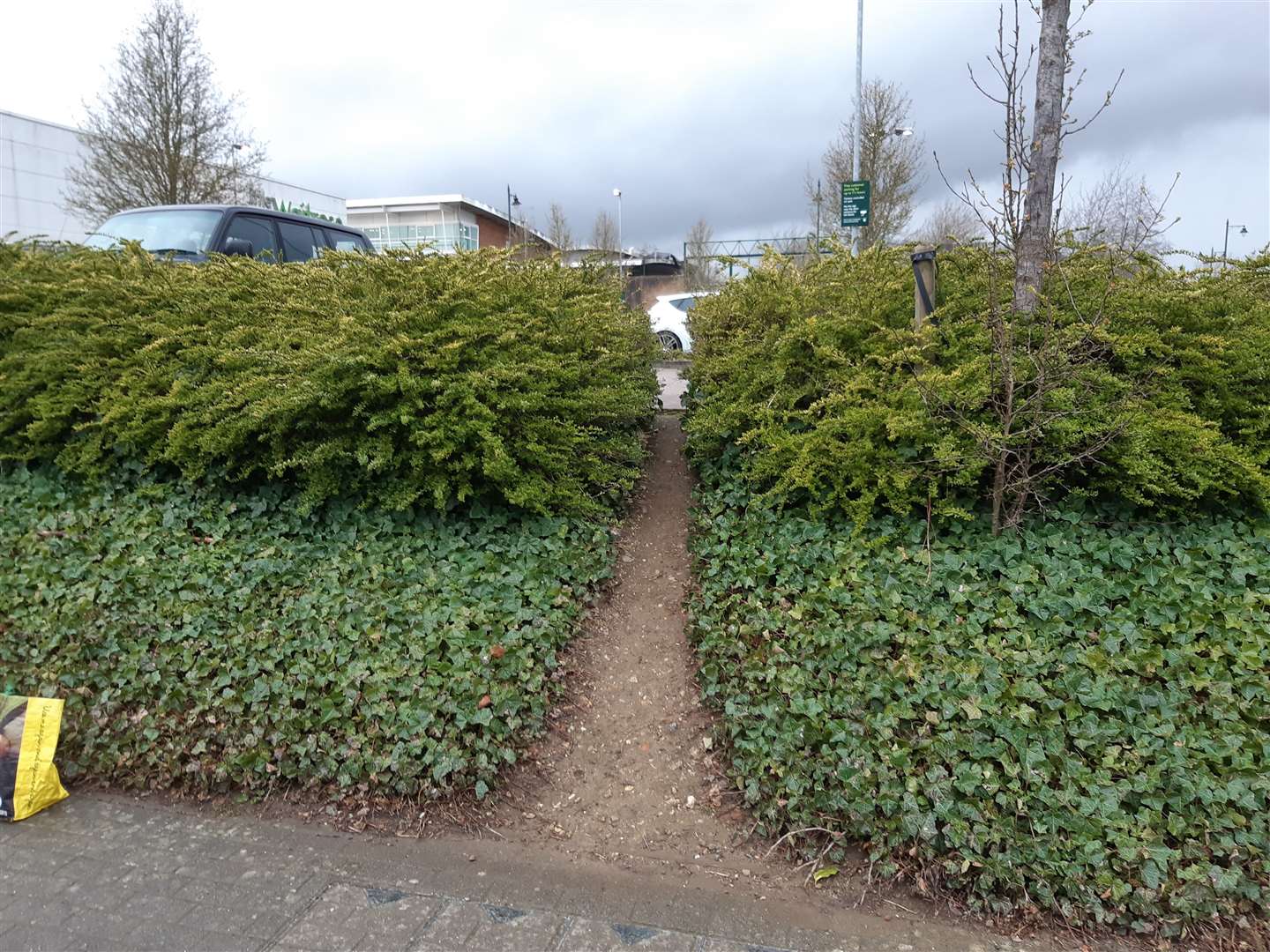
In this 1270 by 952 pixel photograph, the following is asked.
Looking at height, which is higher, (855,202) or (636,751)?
(855,202)

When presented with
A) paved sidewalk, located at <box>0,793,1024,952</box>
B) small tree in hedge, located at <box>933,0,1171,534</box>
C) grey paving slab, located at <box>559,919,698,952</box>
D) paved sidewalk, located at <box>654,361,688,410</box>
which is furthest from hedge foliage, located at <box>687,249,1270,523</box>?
grey paving slab, located at <box>559,919,698,952</box>

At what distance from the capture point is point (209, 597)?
14.0 ft

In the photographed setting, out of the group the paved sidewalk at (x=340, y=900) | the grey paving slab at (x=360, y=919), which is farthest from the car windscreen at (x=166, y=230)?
the grey paving slab at (x=360, y=919)

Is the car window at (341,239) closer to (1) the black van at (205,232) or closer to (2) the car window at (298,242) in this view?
(2) the car window at (298,242)

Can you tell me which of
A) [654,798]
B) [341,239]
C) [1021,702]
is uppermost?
[341,239]

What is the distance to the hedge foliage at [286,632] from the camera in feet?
11.7

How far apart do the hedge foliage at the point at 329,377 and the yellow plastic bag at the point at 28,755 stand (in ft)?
5.47

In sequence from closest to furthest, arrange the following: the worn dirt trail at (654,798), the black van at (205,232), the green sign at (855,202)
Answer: the worn dirt trail at (654,798) → the black van at (205,232) → the green sign at (855,202)

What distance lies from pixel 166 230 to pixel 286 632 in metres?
5.67

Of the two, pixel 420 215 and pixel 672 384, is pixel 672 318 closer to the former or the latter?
pixel 672 384

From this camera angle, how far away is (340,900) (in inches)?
117

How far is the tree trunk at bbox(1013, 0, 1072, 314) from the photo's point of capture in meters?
4.77

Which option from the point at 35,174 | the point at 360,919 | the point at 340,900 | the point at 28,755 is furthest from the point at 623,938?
the point at 35,174

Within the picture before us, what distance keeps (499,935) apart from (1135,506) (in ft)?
12.5
